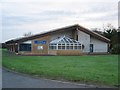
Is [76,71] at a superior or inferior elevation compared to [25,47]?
inferior

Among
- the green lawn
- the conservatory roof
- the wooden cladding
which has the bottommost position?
the green lawn

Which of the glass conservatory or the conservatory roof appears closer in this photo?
the glass conservatory

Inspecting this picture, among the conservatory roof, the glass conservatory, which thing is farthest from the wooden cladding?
the conservatory roof

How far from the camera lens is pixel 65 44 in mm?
Answer: 48531

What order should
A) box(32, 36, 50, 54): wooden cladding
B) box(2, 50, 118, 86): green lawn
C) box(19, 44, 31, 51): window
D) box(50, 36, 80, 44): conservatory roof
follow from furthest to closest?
box(19, 44, 31, 51): window < box(32, 36, 50, 54): wooden cladding < box(50, 36, 80, 44): conservatory roof < box(2, 50, 118, 86): green lawn

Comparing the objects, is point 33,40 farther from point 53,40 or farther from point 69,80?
point 69,80

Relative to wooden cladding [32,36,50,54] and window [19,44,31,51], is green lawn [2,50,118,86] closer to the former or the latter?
wooden cladding [32,36,50,54]

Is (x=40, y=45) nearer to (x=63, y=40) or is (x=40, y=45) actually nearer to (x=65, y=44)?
(x=63, y=40)

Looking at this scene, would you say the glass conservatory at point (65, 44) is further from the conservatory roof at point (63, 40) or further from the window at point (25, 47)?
the window at point (25, 47)

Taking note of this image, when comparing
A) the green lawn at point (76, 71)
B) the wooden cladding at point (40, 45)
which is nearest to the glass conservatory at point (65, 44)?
the wooden cladding at point (40, 45)

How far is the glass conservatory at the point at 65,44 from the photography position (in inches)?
1902

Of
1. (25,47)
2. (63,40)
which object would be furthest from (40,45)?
(63,40)

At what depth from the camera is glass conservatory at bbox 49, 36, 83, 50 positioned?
48319 millimetres

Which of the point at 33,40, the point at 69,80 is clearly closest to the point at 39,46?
the point at 33,40
